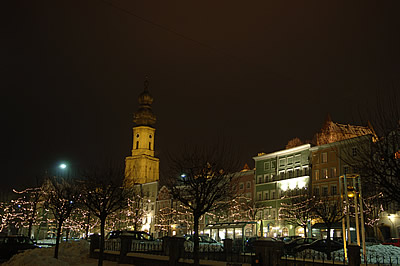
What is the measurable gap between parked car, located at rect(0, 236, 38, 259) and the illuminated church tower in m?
71.4

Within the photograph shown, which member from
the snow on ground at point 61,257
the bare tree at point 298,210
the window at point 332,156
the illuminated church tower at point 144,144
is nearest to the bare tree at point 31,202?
the snow on ground at point 61,257

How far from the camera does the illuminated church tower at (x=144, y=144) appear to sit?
103688 millimetres

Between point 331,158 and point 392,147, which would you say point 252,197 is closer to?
point 331,158

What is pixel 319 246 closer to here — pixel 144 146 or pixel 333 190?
pixel 333 190

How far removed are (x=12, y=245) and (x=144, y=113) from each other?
3339 inches

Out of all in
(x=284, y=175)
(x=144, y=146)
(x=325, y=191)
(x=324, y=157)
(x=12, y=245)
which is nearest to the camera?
(x=12, y=245)

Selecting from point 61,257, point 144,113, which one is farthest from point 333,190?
point 144,113

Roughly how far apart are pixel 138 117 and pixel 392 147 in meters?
99.5

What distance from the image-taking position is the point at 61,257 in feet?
81.4

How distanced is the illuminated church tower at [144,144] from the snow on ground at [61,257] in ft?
236

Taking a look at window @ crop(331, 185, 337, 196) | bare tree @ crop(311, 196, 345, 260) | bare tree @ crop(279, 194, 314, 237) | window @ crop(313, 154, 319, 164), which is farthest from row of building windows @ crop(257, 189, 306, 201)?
bare tree @ crop(311, 196, 345, 260)

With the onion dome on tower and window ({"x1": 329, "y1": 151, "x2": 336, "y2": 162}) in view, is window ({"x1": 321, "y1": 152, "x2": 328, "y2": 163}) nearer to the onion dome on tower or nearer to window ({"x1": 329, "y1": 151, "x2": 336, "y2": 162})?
window ({"x1": 329, "y1": 151, "x2": 336, "y2": 162})

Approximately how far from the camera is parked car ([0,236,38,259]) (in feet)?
88.0

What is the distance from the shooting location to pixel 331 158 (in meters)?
59.2
